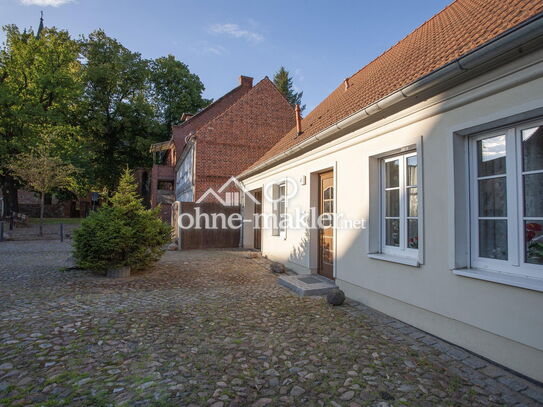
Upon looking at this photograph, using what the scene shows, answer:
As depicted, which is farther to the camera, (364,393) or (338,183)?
(338,183)

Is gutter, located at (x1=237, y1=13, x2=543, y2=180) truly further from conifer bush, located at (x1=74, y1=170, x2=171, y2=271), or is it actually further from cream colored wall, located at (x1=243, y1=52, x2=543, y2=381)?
conifer bush, located at (x1=74, y1=170, x2=171, y2=271)

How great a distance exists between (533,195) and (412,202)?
1531 mm

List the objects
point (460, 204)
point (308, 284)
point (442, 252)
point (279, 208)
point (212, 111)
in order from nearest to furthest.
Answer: point (460, 204) → point (442, 252) → point (308, 284) → point (279, 208) → point (212, 111)

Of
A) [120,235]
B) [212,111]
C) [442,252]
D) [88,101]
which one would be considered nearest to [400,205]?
[442,252]

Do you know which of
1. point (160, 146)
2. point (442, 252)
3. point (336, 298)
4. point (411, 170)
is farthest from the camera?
point (160, 146)

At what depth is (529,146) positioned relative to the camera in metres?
3.01

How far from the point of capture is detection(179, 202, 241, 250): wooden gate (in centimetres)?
1362

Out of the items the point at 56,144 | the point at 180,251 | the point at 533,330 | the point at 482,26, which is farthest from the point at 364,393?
the point at 56,144

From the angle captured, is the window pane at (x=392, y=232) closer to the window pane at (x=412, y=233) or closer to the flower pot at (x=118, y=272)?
the window pane at (x=412, y=233)

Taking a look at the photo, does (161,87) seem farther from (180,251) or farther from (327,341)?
(327,341)

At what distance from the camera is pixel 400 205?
15.1 ft

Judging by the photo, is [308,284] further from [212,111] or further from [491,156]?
[212,111]

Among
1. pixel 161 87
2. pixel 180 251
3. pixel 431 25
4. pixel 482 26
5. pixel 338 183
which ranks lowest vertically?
pixel 180 251

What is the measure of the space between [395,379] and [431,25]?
7.26 meters
